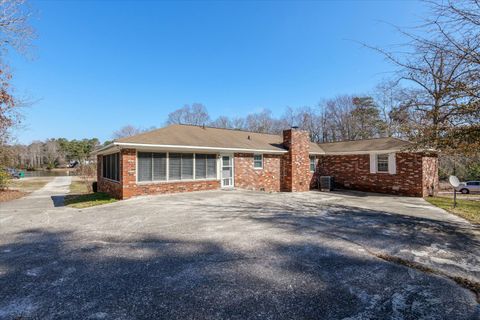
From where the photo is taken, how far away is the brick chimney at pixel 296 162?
15.2 meters

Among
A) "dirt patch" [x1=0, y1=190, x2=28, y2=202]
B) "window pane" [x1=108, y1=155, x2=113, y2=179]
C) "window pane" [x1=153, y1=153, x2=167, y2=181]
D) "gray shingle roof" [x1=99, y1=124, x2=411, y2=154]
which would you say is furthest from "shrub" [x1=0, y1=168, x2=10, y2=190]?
"window pane" [x1=153, y1=153, x2=167, y2=181]

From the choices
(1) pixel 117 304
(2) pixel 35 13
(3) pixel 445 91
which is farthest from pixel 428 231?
(2) pixel 35 13

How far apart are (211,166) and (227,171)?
3.80 ft

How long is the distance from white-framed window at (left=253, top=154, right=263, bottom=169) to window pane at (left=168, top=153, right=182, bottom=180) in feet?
15.7

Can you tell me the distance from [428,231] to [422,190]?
8621 mm

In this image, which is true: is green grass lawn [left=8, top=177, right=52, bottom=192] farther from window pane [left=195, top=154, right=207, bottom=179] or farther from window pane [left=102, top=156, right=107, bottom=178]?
window pane [left=195, top=154, right=207, bottom=179]

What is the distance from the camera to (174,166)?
455 inches

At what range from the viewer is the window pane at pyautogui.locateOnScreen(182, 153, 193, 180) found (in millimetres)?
11875

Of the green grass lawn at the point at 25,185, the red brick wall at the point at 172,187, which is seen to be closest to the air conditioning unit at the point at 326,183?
the red brick wall at the point at 172,187

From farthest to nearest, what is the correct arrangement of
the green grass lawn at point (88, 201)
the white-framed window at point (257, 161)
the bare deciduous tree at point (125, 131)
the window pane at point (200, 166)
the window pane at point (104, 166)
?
1. the bare deciduous tree at point (125, 131)
2. the white-framed window at point (257, 161)
3. the window pane at point (104, 166)
4. the window pane at point (200, 166)
5. the green grass lawn at point (88, 201)

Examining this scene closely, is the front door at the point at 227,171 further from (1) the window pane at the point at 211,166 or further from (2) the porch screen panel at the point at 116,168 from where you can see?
(2) the porch screen panel at the point at 116,168

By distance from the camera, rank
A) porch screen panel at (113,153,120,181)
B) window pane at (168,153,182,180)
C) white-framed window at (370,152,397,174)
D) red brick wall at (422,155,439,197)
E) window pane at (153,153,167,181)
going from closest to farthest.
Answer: window pane at (153,153,167,181) < porch screen panel at (113,153,120,181) < window pane at (168,153,182,180) < red brick wall at (422,155,439,197) < white-framed window at (370,152,397,174)

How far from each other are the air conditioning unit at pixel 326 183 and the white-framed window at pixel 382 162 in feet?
9.47

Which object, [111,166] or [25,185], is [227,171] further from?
[25,185]
